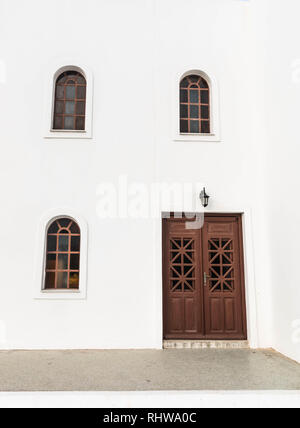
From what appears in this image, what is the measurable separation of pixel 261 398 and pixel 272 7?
6.86 metres

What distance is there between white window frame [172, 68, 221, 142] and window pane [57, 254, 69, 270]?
3262mm

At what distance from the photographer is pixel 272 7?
634cm

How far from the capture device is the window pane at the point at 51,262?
20.8 ft

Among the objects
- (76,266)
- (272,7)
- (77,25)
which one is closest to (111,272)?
(76,266)

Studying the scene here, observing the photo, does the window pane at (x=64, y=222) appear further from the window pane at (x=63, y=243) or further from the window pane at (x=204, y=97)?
the window pane at (x=204, y=97)

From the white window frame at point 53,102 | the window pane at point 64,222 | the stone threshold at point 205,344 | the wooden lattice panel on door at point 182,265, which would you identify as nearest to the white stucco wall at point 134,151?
the white window frame at point 53,102

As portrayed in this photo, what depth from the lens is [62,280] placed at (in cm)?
635

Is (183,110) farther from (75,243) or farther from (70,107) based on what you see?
(75,243)

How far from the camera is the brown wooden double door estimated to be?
6.36 meters

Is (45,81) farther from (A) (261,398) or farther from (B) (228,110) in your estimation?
(A) (261,398)

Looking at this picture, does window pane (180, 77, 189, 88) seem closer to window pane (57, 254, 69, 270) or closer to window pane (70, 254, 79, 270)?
window pane (70, 254, 79, 270)

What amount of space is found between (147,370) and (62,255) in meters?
2.74

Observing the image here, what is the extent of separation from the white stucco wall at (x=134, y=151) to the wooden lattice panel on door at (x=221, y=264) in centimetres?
36
